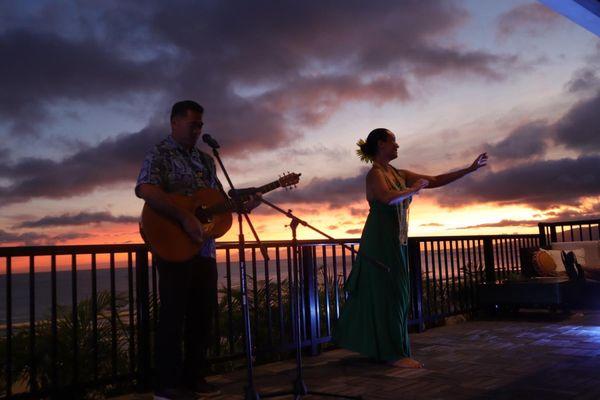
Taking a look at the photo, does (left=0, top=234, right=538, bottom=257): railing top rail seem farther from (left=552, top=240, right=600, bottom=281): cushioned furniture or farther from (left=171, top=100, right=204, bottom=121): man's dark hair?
(left=552, top=240, right=600, bottom=281): cushioned furniture

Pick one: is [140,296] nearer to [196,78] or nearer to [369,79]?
[196,78]

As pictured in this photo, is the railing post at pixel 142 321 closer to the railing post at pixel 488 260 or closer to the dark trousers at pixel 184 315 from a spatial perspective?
the dark trousers at pixel 184 315

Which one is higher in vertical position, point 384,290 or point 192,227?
point 192,227

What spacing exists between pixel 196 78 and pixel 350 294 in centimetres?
426

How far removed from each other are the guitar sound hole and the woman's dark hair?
1.40 meters

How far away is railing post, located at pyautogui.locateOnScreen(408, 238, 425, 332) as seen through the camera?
4.80 meters

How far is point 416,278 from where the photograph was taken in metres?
4.96

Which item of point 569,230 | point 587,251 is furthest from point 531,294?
point 569,230

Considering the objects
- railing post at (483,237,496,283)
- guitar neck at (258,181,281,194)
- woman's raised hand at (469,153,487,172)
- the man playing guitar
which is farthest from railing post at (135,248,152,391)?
railing post at (483,237,496,283)

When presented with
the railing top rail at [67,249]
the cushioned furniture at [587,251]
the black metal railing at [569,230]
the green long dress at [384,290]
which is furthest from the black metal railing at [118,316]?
the black metal railing at [569,230]

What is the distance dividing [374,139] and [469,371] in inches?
65.4

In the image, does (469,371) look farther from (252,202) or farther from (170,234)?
(170,234)

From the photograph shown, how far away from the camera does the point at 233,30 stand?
227 inches

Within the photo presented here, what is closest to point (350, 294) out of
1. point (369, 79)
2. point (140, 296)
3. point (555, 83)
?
point (140, 296)
